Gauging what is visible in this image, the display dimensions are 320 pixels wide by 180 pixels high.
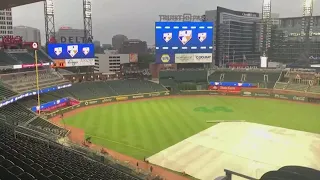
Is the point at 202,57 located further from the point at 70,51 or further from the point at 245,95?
the point at 70,51

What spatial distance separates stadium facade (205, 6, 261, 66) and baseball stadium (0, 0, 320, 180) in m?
60.8

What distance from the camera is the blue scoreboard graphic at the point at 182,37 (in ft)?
A: 199

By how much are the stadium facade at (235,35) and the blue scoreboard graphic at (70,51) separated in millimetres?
74790

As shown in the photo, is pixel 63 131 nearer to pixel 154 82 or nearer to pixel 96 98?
pixel 96 98

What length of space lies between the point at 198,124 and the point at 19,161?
2810 cm

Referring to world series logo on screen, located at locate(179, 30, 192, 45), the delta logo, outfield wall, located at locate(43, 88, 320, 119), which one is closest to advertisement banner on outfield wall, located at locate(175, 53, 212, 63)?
the delta logo

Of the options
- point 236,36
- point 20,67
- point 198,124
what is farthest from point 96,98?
point 236,36

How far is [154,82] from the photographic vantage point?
66.6 meters

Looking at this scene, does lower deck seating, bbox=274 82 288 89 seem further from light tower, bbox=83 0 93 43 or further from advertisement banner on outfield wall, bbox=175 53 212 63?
light tower, bbox=83 0 93 43

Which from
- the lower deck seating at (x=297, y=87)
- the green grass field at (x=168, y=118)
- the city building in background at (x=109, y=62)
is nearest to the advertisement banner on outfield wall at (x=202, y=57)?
the green grass field at (x=168, y=118)

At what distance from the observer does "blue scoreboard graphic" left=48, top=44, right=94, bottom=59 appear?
181 feet

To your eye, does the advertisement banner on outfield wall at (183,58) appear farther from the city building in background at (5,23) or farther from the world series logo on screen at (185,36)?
the city building in background at (5,23)

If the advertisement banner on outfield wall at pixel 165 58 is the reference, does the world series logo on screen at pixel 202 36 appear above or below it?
above

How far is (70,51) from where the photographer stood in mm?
56656
